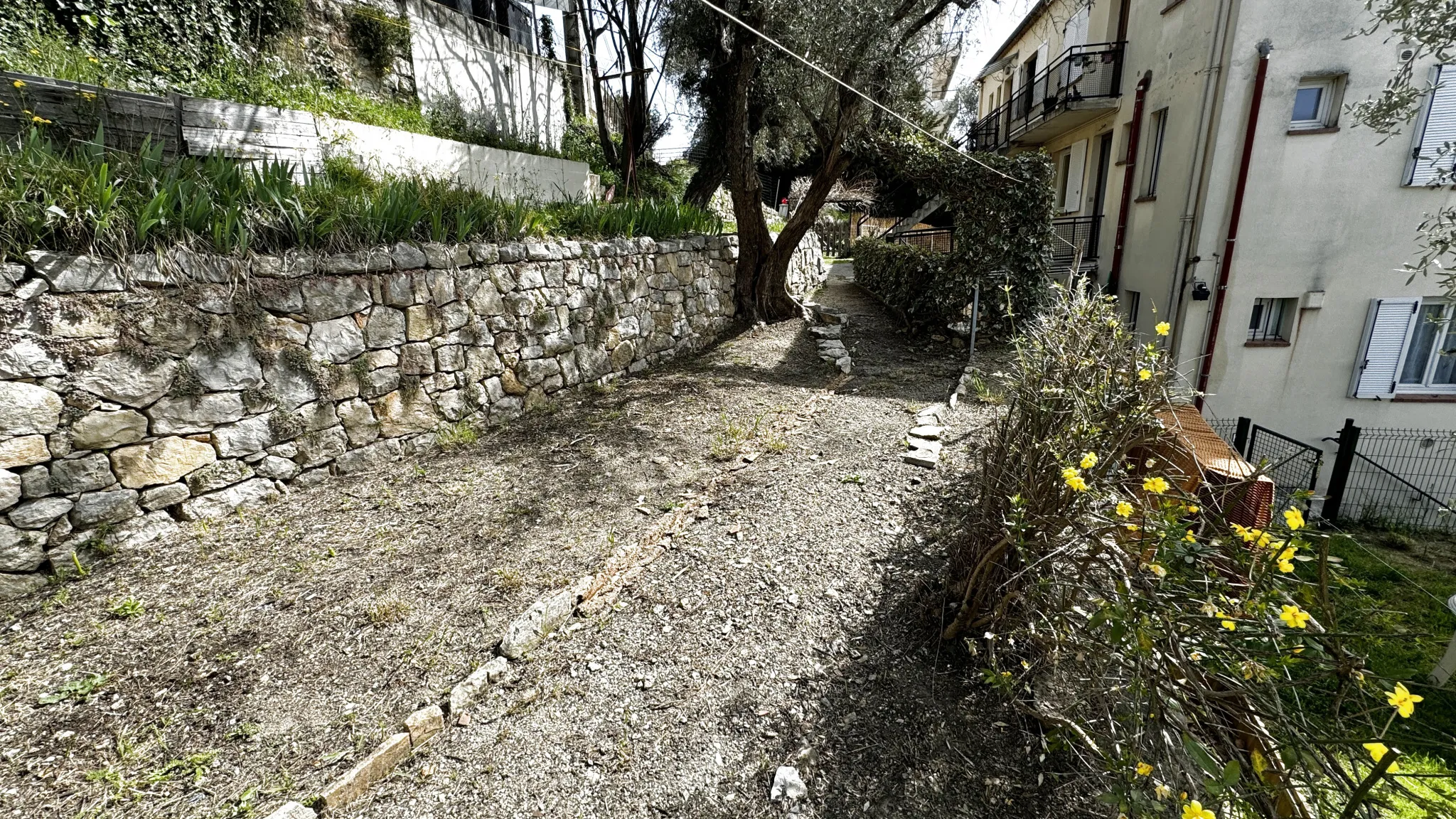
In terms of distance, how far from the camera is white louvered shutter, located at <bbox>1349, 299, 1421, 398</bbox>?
7777 millimetres

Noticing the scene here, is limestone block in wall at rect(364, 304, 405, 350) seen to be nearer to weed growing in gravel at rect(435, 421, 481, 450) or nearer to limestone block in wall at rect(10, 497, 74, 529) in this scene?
weed growing in gravel at rect(435, 421, 481, 450)

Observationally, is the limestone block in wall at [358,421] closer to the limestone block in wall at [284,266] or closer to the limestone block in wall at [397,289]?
the limestone block in wall at [397,289]

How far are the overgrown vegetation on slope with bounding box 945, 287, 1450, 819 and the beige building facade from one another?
252 inches

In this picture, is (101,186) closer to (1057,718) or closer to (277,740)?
(277,740)

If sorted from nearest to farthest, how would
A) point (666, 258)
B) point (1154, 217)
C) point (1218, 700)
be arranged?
point (1218, 700) → point (666, 258) → point (1154, 217)

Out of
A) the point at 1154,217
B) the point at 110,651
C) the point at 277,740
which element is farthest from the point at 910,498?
the point at 1154,217

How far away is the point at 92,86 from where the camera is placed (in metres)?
3.91

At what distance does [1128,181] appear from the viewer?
9.79 meters

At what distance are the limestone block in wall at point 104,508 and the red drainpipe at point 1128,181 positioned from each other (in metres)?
11.0

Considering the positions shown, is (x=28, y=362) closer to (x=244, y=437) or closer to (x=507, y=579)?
(x=244, y=437)

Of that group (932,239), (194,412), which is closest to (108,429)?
(194,412)

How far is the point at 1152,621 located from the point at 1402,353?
10068mm

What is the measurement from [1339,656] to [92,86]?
665 cm

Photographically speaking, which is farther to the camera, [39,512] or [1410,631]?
[39,512]
